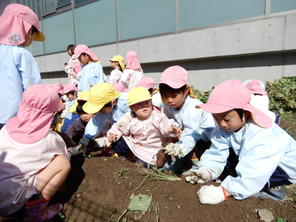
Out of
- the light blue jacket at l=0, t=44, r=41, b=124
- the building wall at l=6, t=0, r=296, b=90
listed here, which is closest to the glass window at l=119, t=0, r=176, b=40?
the building wall at l=6, t=0, r=296, b=90

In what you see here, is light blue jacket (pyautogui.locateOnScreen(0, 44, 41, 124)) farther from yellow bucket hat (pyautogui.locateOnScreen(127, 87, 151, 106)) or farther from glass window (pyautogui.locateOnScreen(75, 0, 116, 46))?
glass window (pyautogui.locateOnScreen(75, 0, 116, 46))

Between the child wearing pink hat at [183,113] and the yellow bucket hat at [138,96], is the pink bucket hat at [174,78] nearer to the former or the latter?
the child wearing pink hat at [183,113]

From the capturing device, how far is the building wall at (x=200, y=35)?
4.71 m

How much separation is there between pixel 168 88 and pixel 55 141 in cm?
125

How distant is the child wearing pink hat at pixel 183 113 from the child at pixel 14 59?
1445 millimetres

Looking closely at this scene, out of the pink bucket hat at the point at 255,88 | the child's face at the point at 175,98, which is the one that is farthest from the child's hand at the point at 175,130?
the pink bucket hat at the point at 255,88

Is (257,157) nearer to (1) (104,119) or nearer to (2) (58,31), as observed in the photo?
(1) (104,119)

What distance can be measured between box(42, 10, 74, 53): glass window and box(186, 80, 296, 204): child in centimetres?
887

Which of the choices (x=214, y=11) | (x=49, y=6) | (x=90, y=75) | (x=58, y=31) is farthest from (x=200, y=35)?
(x=49, y=6)

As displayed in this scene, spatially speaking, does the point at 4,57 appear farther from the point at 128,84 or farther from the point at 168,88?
the point at 128,84

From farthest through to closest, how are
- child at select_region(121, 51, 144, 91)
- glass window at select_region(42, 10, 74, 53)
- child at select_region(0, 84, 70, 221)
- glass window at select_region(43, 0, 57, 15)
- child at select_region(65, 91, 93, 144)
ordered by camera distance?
glass window at select_region(43, 0, 57, 15) < glass window at select_region(42, 10, 74, 53) < child at select_region(121, 51, 144, 91) < child at select_region(65, 91, 93, 144) < child at select_region(0, 84, 70, 221)

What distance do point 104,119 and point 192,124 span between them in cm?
122

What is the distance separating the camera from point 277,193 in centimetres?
205

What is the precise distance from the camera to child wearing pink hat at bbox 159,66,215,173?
2.51 meters
